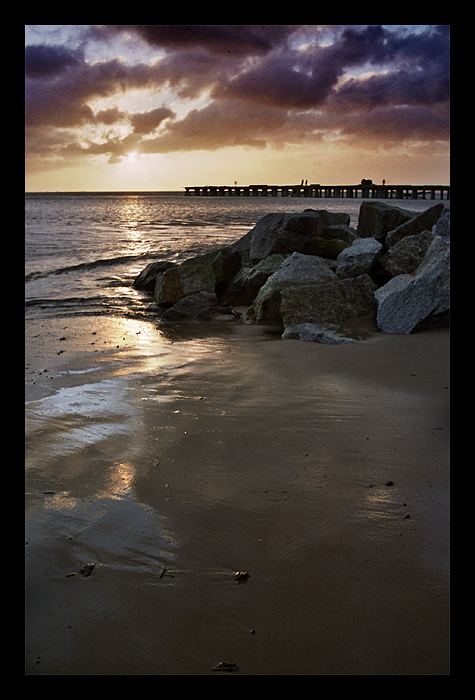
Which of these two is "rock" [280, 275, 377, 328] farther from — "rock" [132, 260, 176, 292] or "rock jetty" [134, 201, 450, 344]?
"rock" [132, 260, 176, 292]

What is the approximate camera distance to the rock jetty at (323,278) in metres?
5.91

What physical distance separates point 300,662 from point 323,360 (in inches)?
141

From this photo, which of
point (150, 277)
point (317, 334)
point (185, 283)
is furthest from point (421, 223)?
point (150, 277)

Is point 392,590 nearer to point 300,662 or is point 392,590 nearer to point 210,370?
point 300,662

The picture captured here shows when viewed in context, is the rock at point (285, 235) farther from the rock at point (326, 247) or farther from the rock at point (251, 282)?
the rock at point (251, 282)

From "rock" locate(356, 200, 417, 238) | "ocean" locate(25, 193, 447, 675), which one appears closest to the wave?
"rock" locate(356, 200, 417, 238)

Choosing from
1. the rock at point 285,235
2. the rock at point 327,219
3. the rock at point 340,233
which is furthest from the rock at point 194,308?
the rock at point 327,219

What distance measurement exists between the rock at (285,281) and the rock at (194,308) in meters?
1.04

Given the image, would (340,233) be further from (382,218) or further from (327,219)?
(327,219)

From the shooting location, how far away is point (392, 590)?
5.81ft

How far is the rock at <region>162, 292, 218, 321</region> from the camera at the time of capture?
840cm

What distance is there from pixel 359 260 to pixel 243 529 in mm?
6244

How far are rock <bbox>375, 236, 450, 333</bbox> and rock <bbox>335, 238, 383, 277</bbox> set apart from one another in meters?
1.34
